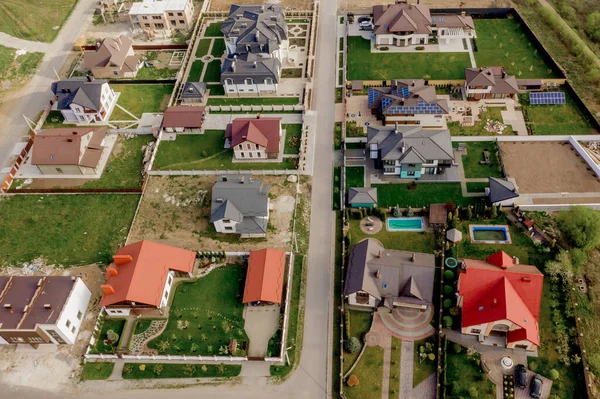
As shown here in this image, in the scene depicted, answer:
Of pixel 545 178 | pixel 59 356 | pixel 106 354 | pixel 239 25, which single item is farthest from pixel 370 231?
pixel 239 25

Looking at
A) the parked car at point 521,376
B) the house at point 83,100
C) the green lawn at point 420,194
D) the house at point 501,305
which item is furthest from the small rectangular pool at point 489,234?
the house at point 83,100

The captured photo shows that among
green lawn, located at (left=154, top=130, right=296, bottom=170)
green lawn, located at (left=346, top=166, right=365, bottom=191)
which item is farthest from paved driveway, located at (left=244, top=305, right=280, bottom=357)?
green lawn, located at (left=154, top=130, right=296, bottom=170)

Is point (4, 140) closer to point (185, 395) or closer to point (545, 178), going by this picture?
point (185, 395)

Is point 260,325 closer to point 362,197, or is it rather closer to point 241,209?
point 241,209

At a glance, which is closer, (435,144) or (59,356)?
(59,356)

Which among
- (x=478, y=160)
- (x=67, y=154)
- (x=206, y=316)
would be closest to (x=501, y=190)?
Answer: (x=478, y=160)

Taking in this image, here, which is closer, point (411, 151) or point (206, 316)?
point (206, 316)

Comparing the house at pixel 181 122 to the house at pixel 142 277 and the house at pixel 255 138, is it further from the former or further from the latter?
the house at pixel 142 277
